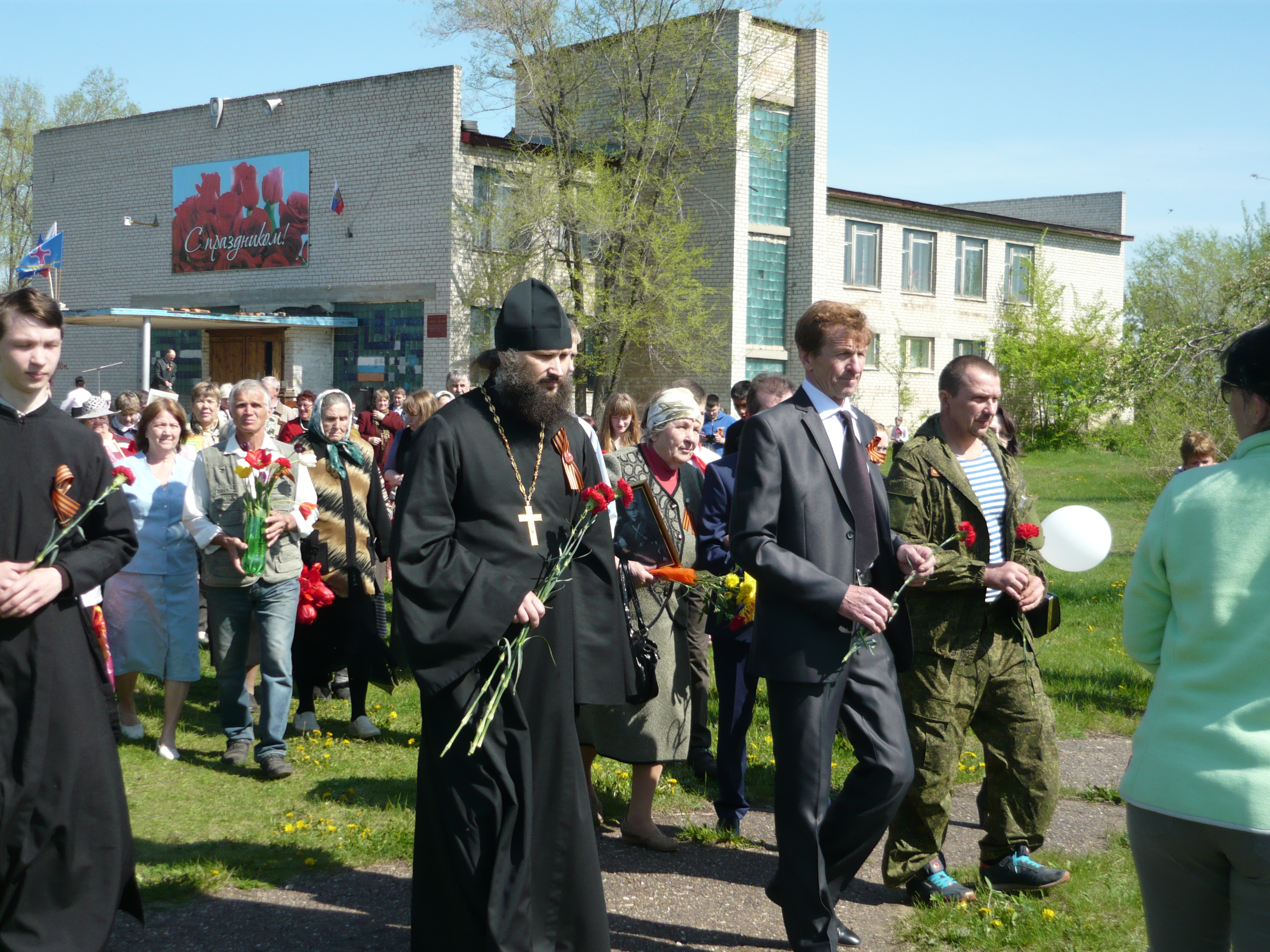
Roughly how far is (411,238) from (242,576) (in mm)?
23199

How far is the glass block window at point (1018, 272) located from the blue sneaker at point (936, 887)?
1546 inches

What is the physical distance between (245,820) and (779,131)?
1166 inches

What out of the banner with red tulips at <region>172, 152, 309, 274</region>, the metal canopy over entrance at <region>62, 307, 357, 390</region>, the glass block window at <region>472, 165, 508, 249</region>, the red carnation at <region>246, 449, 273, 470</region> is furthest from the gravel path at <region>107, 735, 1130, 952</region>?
the banner with red tulips at <region>172, 152, 309, 274</region>

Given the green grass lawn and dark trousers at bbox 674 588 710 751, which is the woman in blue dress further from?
dark trousers at bbox 674 588 710 751

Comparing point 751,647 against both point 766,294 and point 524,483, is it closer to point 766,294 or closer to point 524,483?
point 524,483

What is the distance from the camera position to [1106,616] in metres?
12.5

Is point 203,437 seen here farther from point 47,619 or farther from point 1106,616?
point 1106,616

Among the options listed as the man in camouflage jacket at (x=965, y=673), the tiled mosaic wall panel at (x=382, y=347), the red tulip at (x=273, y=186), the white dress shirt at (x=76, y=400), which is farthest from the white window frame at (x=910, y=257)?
the man in camouflage jacket at (x=965, y=673)

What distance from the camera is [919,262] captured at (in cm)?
3888

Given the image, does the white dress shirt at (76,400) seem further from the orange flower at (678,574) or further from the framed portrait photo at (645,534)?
the orange flower at (678,574)

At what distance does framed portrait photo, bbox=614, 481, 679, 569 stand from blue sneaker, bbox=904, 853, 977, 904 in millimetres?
1768

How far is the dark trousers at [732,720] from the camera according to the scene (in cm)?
582

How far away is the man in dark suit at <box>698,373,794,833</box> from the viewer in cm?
583

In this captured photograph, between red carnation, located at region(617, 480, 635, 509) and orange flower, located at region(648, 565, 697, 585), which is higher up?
red carnation, located at region(617, 480, 635, 509)
